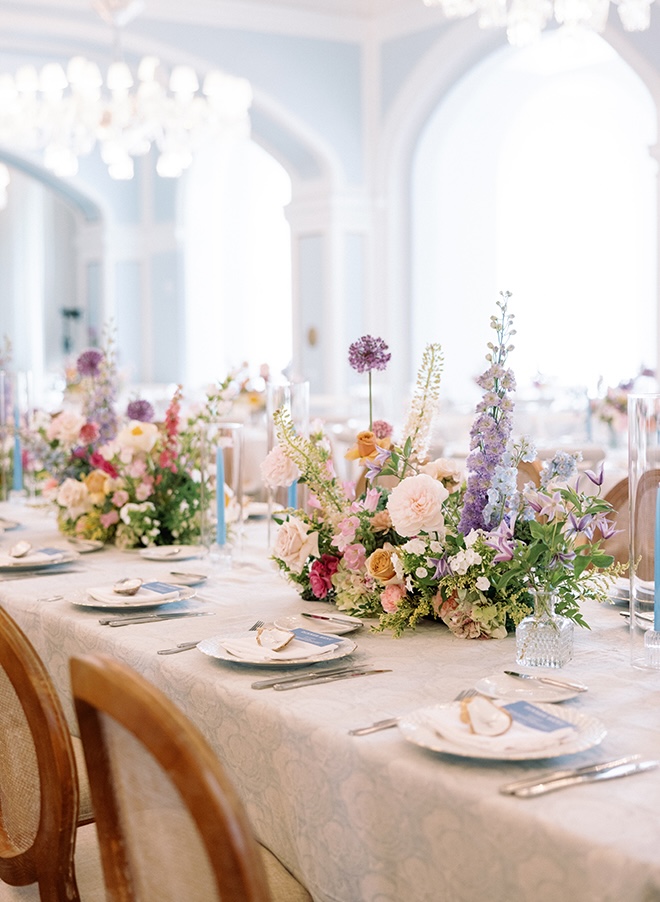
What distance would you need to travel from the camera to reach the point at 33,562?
2893mm

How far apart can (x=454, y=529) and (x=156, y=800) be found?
93cm

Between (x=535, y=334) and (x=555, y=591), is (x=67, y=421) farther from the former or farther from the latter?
(x=535, y=334)

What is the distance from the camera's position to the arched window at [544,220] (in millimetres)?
9727

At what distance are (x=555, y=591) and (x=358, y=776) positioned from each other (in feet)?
2.07

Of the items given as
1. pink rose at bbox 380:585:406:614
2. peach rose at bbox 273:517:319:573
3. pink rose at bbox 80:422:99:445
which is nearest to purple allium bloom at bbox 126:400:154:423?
pink rose at bbox 80:422:99:445

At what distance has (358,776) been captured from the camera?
58.7 inches

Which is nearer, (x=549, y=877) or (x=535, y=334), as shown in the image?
(x=549, y=877)

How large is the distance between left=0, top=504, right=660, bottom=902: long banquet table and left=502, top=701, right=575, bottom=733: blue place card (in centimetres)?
5

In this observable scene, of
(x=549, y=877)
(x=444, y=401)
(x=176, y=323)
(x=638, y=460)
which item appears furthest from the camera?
(x=176, y=323)

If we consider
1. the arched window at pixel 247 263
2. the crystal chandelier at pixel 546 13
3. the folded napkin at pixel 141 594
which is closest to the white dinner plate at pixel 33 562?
the folded napkin at pixel 141 594

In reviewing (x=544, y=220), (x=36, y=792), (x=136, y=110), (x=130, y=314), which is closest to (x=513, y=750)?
(x=36, y=792)

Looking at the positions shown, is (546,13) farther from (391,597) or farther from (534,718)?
(534,718)

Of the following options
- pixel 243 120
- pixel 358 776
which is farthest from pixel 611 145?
pixel 358 776

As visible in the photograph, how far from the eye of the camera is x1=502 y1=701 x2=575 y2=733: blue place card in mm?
1479
